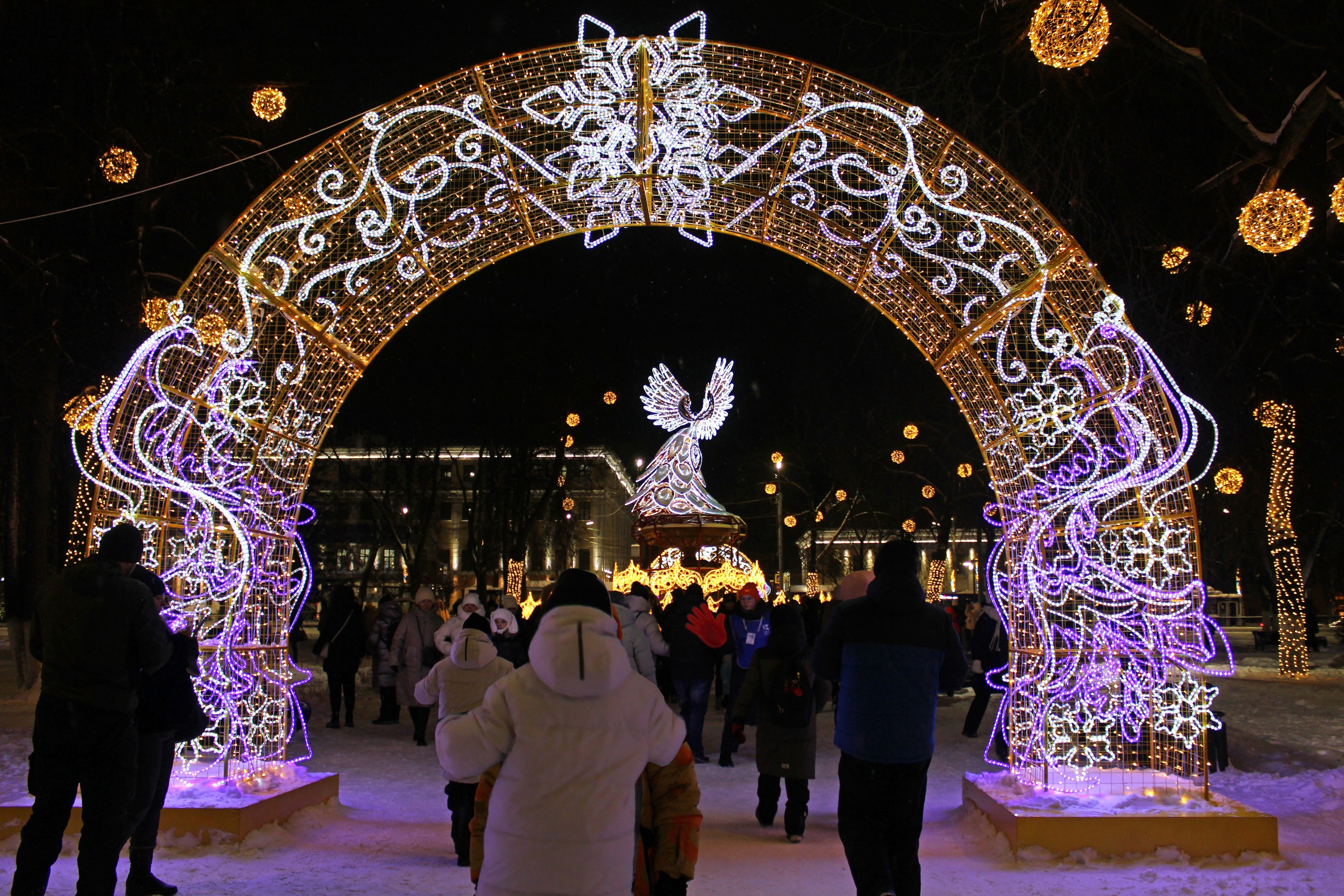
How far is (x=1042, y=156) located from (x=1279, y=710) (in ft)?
30.4

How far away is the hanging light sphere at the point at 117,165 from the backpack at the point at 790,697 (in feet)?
26.0

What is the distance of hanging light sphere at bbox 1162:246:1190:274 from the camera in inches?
361

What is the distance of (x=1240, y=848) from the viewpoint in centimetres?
636

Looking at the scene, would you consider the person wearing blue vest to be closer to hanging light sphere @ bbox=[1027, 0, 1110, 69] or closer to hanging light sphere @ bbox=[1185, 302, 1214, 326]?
hanging light sphere @ bbox=[1185, 302, 1214, 326]

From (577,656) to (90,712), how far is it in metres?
3.01

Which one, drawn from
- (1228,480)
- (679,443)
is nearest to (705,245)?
(1228,480)

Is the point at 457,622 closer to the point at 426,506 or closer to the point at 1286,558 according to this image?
the point at 1286,558

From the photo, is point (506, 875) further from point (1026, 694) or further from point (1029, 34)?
point (1029, 34)

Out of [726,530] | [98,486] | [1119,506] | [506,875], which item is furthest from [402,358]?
[506,875]

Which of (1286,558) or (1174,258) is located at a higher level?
(1174,258)

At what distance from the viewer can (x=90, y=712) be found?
15.9 feet

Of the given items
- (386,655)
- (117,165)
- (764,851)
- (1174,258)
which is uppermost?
(117,165)

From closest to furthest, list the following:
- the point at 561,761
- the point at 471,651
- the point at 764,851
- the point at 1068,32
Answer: the point at 561,761 < the point at 471,651 < the point at 1068,32 < the point at 764,851

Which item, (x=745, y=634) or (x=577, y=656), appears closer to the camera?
(x=577, y=656)
